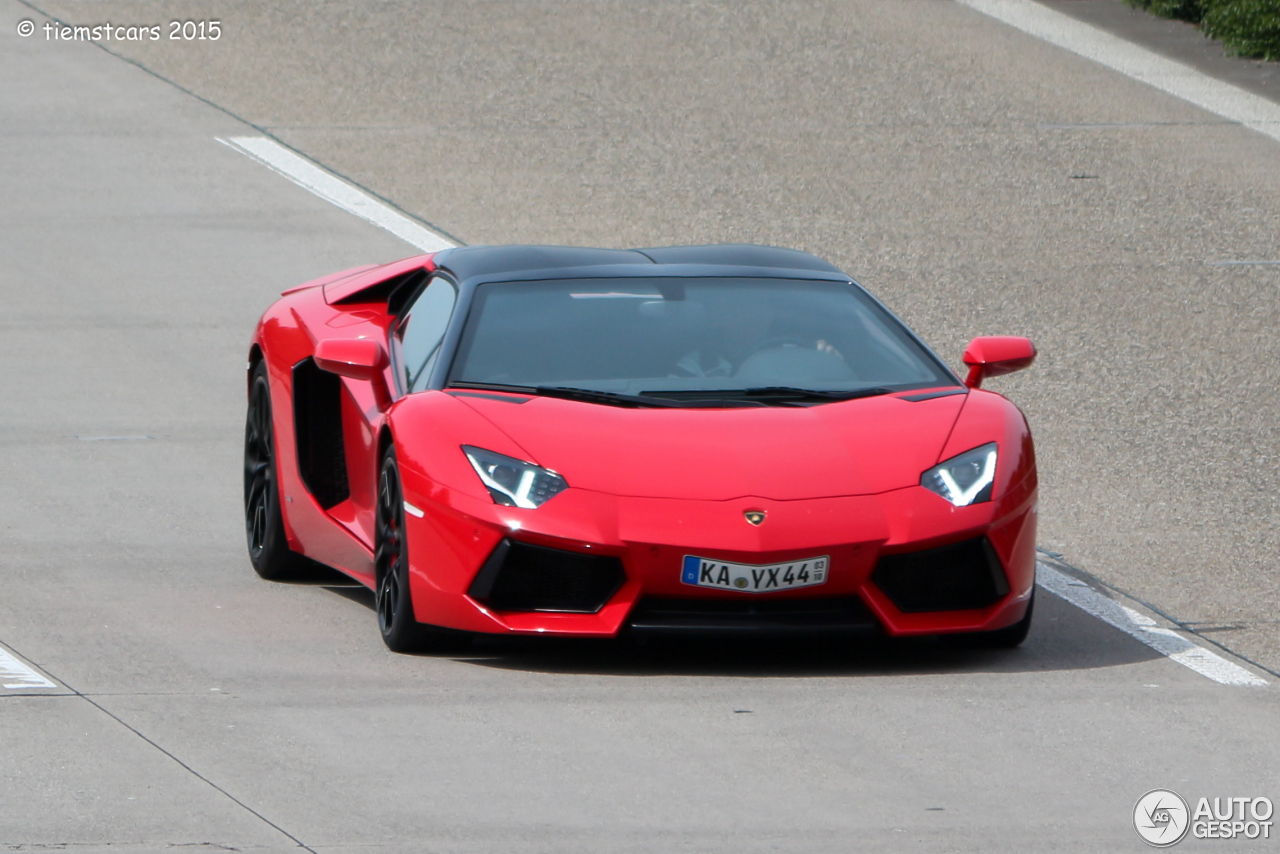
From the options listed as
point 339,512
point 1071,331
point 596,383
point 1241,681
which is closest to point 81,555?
point 339,512

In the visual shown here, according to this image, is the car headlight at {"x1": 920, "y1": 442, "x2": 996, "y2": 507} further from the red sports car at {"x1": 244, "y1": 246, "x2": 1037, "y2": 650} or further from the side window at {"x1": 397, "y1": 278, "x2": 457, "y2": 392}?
the side window at {"x1": 397, "y1": 278, "x2": 457, "y2": 392}

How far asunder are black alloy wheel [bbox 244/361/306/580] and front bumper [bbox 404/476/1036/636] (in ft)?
5.38

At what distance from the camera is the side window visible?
730 centimetres

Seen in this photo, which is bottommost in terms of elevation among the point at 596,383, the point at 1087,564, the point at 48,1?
the point at 48,1

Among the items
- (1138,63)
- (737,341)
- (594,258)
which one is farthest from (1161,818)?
(1138,63)

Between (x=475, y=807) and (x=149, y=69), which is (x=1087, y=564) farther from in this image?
(x=149, y=69)

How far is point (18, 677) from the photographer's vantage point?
6438 mm

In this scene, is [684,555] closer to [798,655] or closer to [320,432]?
[798,655]

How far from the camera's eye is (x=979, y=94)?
757 inches

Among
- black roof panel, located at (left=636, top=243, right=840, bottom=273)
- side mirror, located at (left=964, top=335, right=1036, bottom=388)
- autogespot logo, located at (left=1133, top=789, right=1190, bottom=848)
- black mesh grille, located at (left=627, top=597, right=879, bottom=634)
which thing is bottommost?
black mesh grille, located at (left=627, top=597, right=879, bottom=634)

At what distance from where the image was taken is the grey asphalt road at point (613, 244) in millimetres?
5371

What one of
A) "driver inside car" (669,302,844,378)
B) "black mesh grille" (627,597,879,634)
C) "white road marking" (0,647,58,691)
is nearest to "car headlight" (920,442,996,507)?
"black mesh grille" (627,597,879,634)

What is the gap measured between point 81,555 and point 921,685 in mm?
3372

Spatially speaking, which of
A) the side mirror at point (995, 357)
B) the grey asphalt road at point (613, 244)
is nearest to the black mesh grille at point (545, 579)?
the grey asphalt road at point (613, 244)
